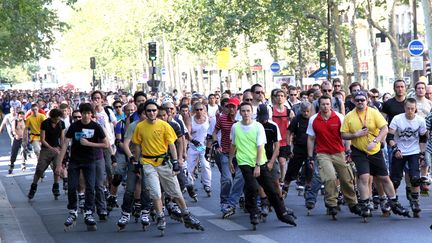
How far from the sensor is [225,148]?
16.0 meters

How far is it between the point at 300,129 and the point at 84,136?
3.48m

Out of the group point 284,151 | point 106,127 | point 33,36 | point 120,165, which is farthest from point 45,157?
point 33,36

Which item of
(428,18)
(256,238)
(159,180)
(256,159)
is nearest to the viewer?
(256,238)

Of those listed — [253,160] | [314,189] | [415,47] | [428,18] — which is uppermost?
[428,18]

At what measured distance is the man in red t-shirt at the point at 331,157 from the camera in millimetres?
14266

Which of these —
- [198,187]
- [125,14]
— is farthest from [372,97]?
[125,14]

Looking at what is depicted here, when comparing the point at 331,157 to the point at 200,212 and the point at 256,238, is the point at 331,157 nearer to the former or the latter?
the point at 256,238

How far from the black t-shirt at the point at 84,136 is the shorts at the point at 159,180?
112 cm

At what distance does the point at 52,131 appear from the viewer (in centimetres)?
1875

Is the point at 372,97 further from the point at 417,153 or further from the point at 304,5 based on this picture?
the point at 304,5

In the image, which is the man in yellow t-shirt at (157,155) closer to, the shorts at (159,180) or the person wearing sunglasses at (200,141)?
the shorts at (159,180)

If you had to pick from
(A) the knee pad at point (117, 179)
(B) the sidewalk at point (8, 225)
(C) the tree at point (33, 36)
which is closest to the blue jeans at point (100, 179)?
(A) the knee pad at point (117, 179)

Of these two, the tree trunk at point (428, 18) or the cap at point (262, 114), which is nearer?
the cap at point (262, 114)

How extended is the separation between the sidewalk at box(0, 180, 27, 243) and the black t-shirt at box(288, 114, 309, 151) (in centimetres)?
406
